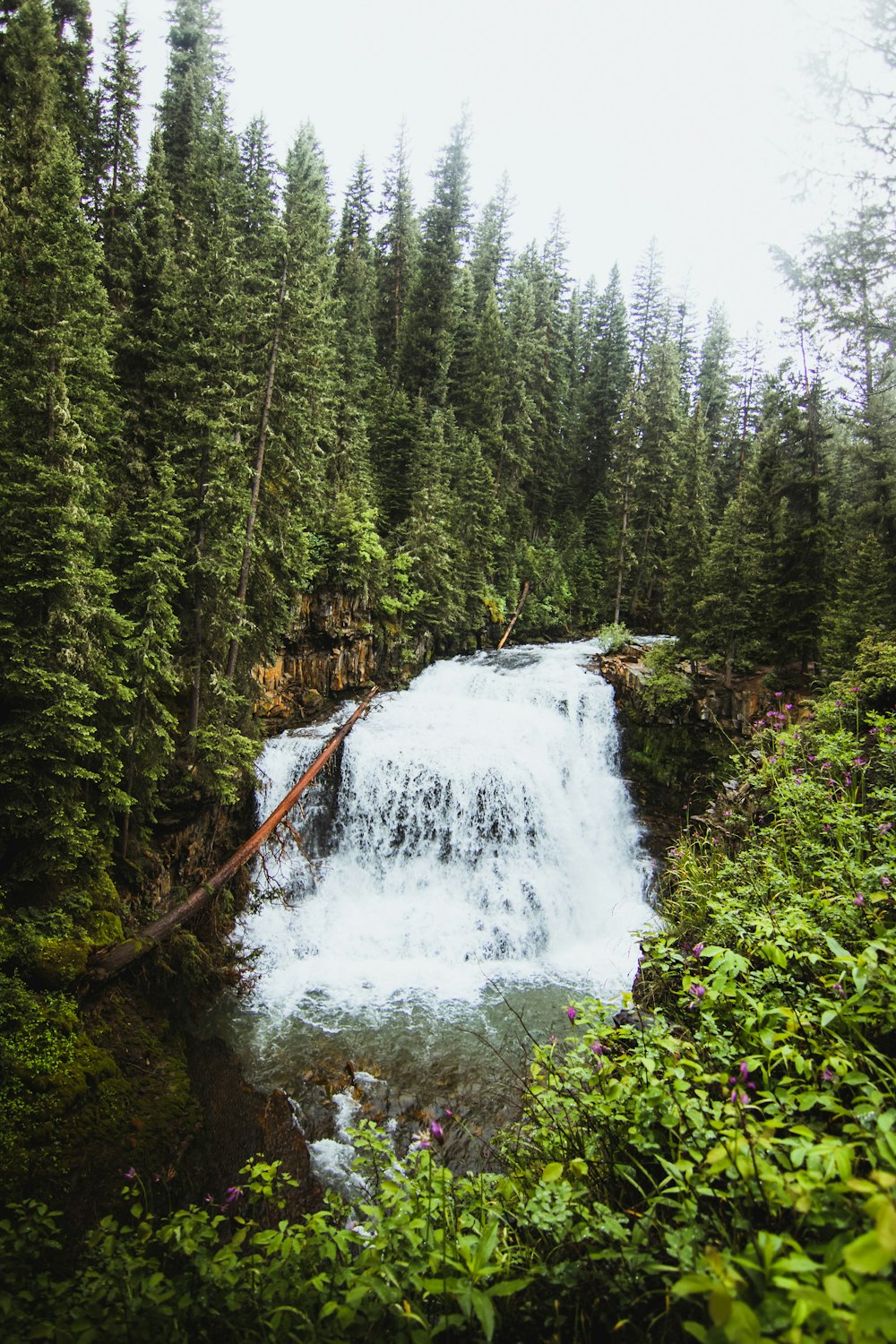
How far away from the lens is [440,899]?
13039 mm

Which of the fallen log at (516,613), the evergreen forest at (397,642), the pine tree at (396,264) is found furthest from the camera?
the pine tree at (396,264)

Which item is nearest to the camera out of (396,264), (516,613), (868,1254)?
(868,1254)

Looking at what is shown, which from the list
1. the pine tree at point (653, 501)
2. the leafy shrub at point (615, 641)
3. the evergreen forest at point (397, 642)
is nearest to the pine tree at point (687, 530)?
the evergreen forest at point (397, 642)

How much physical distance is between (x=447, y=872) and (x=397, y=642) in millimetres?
9634

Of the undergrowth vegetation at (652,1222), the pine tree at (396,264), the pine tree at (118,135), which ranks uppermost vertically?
the pine tree at (396,264)

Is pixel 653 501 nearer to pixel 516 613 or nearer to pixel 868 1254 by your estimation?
pixel 516 613

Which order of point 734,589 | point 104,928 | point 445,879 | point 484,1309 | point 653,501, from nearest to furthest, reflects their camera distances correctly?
1. point 484,1309
2. point 104,928
3. point 445,879
4. point 734,589
5. point 653,501

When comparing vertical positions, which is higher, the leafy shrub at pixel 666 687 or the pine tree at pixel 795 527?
the pine tree at pixel 795 527

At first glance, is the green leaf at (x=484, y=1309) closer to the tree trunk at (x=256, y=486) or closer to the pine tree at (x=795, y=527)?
the tree trunk at (x=256, y=486)

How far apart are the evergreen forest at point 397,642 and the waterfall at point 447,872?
9.70 feet

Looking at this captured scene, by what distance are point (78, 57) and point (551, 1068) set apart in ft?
109

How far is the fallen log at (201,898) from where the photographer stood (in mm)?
8203

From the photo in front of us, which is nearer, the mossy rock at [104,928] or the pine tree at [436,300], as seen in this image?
the mossy rock at [104,928]

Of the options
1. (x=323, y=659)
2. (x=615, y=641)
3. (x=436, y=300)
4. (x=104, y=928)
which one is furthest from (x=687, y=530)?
(x=104, y=928)
